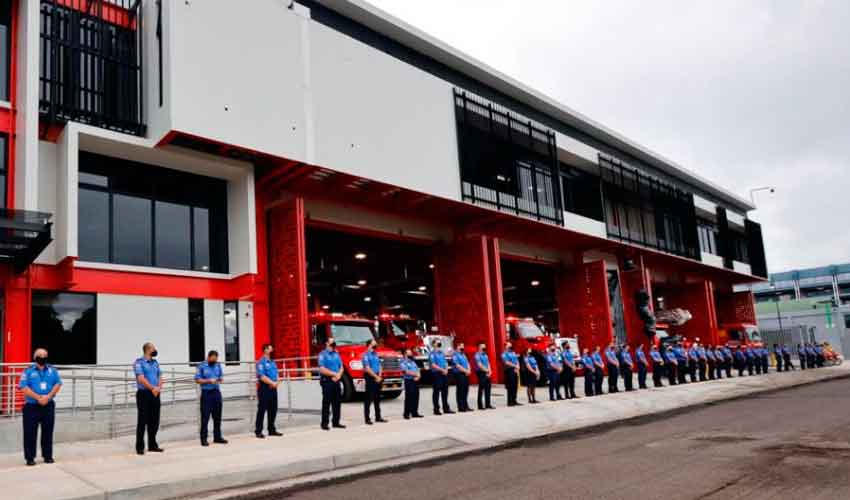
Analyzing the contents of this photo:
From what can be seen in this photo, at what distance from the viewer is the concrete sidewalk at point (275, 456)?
862cm

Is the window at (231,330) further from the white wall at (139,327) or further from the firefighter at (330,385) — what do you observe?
the firefighter at (330,385)

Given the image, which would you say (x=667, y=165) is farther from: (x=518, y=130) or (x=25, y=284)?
(x=25, y=284)

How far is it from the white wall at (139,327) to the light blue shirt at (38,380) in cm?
648

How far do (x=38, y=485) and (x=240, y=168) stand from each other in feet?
39.5

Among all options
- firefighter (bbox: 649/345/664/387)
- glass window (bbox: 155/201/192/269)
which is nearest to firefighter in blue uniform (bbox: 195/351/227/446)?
glass window (bbox: 155/201/192/269)

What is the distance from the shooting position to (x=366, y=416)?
46.8ft

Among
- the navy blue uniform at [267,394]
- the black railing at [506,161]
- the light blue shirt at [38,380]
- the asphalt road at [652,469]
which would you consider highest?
the black railing at [506,161]

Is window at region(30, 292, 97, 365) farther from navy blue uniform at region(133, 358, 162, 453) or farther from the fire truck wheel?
navy blue uniform at region(133, 358, 162, 453)

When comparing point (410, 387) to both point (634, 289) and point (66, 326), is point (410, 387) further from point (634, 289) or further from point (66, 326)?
point (634, 289)

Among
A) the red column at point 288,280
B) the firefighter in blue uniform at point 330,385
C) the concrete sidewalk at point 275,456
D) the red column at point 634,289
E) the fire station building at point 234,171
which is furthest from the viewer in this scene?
the red column at point 634,289

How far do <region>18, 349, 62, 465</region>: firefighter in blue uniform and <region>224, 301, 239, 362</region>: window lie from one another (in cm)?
873

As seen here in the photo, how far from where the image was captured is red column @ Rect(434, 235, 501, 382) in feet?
84.1

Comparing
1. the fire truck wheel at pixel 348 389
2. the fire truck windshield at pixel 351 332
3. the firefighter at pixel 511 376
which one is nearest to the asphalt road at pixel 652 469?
the firefighter at pixel 511 376

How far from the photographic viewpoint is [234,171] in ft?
63.8
